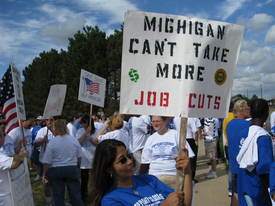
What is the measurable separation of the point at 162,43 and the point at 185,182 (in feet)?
3.36

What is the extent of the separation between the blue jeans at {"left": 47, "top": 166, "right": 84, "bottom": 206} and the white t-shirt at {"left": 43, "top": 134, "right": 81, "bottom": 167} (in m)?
0.08

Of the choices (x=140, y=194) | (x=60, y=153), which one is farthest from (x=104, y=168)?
(x=60, y=153)

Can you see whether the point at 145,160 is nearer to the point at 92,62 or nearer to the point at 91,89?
the point at 91,89

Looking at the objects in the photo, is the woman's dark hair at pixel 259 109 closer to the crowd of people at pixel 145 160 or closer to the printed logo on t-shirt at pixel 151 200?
the crowd of people at pixel 145 160

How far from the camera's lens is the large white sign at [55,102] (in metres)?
6.86

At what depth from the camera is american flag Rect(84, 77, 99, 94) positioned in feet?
25.4

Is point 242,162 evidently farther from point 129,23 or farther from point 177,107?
point 129,23

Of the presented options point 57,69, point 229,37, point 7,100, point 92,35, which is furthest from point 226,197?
point 57,69

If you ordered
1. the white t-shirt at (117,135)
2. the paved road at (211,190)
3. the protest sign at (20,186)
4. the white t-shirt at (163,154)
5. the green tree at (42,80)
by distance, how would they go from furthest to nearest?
the green tree at (42,80) < the paved road at (211,190) < the white t-shirt at (117,135) < the white t-shirt at (163,154) < the protest sign at (20,186)

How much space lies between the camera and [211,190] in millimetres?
7730

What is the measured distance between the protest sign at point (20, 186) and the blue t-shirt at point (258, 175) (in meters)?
2.67

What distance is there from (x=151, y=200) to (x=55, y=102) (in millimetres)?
4896

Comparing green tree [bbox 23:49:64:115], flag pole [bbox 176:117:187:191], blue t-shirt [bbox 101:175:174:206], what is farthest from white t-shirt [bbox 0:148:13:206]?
green tree [bbox 23:49:64:115]

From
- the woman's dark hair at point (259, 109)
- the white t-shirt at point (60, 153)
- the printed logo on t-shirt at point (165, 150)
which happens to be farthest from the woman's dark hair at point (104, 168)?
the white t-shirt at point (60, 153)
